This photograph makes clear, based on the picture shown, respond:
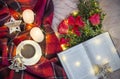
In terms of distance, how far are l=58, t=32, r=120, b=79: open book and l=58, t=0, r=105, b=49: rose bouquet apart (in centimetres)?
5

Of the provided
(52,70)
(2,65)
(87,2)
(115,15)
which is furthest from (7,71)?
(115,15)

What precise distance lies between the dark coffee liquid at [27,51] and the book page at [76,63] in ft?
0.50

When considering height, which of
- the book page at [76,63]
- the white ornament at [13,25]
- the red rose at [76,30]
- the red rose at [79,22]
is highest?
the white ornament at [13,25]

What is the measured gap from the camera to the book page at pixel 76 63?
1634mm

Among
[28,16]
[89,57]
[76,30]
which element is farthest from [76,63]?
[28,16]

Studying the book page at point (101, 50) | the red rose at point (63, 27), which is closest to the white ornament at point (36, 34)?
the red rose at point (63, 27)

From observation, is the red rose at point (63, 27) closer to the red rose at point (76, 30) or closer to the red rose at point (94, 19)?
the red rose at point (76, 30)

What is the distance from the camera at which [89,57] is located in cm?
166

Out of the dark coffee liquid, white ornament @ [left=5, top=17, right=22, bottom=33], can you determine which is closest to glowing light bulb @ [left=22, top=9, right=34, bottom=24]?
white ornament @ [left=5, top=17, right=22, bottom=33]

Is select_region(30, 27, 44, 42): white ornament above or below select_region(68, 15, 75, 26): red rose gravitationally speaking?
below

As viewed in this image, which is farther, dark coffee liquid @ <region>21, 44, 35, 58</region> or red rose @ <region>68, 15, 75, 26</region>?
red rose @ <region>68, 15, 75, 26</region>

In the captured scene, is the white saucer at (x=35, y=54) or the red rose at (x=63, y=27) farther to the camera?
the red rose at (x=63, y=27)

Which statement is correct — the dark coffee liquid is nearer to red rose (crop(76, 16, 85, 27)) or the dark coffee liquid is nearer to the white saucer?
the white saucer

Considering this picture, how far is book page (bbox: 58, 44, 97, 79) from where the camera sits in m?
1.63
